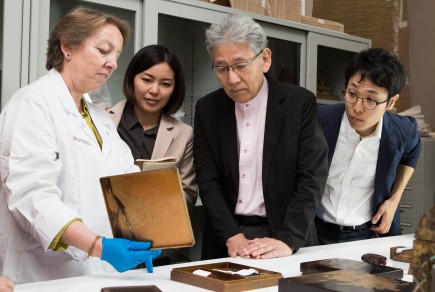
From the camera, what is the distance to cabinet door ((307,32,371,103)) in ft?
11.1

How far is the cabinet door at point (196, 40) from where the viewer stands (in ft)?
8.80

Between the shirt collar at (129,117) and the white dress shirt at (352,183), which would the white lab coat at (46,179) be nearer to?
the shirt collar at (129,117)

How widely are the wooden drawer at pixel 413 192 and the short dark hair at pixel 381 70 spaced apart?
1.33 metres

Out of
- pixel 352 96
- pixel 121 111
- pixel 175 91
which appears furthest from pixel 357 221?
pixel 121 111

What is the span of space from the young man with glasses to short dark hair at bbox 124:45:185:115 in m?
0.61

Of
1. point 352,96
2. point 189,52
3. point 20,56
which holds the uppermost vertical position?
point 189,52

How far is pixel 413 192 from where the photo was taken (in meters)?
3.38

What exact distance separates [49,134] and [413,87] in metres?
3.12

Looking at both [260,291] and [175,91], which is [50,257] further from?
[175,91]

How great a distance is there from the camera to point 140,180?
1.25 metres

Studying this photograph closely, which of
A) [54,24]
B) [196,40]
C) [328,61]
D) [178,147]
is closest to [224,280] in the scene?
[178,147]

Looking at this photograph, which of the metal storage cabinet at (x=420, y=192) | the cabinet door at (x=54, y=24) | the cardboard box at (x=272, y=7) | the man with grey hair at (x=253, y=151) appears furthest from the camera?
the metal storage cabinet at (x=420, y=192)

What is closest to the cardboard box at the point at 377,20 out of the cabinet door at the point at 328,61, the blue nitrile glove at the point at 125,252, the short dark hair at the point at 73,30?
the cabinet door at the point at 328,61

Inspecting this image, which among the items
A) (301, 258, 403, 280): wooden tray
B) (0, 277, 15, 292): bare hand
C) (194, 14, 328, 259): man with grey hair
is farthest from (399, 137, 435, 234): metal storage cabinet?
Result: (0, 277, 15, 292): bare hand
